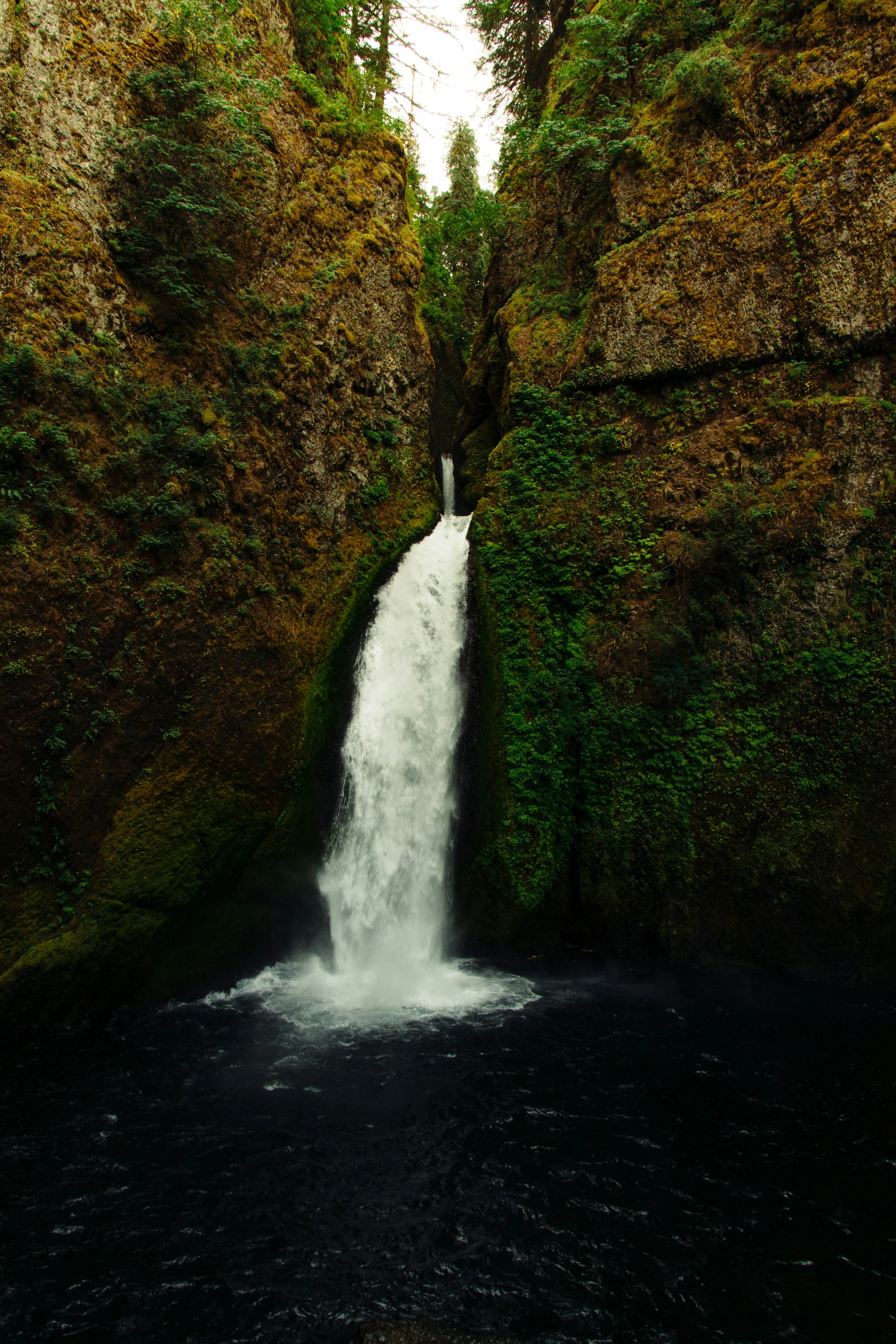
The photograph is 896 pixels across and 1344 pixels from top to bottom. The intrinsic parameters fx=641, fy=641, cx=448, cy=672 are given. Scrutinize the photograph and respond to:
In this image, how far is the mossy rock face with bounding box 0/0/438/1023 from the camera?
7.21m

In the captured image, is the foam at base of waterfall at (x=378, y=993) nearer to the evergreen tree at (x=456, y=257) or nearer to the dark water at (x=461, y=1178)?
the dark water at (x=461, y=1178)

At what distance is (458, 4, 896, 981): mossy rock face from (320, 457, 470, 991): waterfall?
0.69 metres

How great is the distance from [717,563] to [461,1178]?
8.00 metres

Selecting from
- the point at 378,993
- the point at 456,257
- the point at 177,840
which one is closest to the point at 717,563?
the point at 378,993

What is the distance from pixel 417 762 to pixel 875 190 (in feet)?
34.3

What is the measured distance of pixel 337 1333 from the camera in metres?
3.99

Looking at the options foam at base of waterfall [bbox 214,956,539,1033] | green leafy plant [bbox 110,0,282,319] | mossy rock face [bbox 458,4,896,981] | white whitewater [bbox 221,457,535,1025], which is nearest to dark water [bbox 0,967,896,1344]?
foam at base of waterfall [bbox 214,956,539,1033]

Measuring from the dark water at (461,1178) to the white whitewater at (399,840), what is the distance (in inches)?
33.5

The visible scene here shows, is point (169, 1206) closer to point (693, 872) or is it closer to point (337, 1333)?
point (337, 1333)

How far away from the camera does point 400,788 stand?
10055mm

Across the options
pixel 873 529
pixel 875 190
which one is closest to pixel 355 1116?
pixel 873 529

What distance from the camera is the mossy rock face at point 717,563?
8.62 m

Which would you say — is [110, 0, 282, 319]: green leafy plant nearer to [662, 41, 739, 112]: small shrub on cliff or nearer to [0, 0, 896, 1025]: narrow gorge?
[0, 0, 896, 1025]: narrow gorge

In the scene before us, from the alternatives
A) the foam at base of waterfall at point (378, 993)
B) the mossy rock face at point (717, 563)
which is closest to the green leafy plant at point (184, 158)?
the mossy rock face at point (717, 563)
